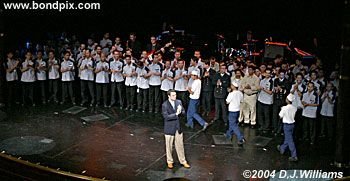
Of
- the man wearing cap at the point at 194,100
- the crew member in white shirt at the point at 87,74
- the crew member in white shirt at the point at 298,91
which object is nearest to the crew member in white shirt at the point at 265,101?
the crew member in white shirt at the point at 298,91

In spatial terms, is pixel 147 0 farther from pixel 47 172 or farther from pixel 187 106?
pixel 47 172

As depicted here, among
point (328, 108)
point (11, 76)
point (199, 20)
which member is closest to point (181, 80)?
point (328, 108)

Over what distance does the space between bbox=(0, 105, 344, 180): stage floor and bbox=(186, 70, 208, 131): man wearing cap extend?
30 centimetres

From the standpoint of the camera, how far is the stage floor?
12523mm

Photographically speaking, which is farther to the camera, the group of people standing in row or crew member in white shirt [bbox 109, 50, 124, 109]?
crew member in white shirt [bbox 109, 50, 124, 109]

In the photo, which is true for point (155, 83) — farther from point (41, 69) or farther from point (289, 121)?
point (289, 121)

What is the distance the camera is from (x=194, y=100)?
1531cm

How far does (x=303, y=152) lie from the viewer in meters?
13.7

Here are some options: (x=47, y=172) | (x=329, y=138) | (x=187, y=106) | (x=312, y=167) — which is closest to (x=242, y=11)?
(x=187, y=106)

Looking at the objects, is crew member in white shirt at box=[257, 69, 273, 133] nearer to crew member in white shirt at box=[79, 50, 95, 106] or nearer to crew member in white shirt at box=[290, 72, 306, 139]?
crew member in white shirt at box=[290, 72, 306, 139]

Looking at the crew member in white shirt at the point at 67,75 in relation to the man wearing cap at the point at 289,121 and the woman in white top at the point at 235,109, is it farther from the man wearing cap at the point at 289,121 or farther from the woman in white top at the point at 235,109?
the man wearing cap at the point at 289,121

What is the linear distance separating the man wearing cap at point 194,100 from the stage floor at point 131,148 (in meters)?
0.30

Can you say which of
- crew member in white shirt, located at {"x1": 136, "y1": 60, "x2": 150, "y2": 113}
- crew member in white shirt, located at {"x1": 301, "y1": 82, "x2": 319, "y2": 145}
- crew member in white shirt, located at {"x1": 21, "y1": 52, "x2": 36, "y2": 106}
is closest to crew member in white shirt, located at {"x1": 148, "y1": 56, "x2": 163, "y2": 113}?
crew member in white shirt, located at {"x1": 136, "y1": 60, "x2": 150, "y2": 113}

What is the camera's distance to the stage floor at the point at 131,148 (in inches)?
493
